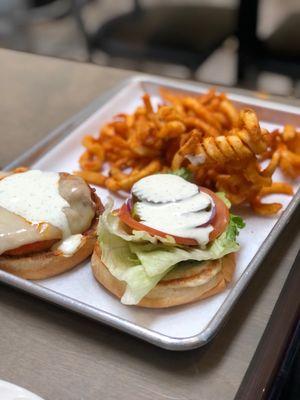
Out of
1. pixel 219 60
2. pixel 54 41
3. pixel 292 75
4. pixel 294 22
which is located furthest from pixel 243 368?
pixel 54 41

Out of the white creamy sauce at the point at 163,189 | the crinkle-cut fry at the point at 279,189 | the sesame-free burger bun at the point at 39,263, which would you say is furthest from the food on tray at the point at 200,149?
the sesame-free burger bun at the point at 39,263

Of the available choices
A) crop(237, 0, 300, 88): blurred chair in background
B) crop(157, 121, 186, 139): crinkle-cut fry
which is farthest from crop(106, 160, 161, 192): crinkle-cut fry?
crop(237, 0, 300, 88): blurred chair in background

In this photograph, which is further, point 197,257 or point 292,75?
point 292,75

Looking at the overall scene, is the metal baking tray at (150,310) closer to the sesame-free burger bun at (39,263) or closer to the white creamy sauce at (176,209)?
the sesame-free burger bun at (39,263)

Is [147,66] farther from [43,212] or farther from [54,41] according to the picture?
[43,212]

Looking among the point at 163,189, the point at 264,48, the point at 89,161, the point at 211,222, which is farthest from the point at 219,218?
the point at 264,48

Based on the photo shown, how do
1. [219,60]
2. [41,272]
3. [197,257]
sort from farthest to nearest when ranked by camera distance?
[219,60] < [41,272] < [197,257]

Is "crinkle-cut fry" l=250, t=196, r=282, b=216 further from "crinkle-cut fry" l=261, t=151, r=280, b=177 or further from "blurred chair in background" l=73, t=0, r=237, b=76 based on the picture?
"blurred chair in background" l=73, t=0, r=237, b=76

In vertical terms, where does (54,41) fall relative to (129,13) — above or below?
below
